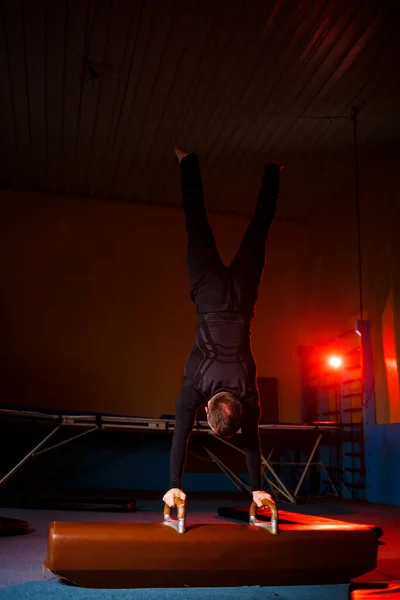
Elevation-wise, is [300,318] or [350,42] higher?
[350,42]

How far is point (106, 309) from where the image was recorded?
7.33m

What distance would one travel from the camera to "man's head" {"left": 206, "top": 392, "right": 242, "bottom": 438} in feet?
8.52

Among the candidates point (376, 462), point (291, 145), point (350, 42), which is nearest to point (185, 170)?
point (350, 42)

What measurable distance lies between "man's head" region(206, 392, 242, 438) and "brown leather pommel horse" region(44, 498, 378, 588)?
0.37 metres

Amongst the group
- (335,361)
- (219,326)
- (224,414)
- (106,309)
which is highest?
(106,309)

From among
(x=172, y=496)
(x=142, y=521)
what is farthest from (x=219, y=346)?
(x=142, y=521)

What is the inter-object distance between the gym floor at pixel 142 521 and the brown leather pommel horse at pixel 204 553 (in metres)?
0.14

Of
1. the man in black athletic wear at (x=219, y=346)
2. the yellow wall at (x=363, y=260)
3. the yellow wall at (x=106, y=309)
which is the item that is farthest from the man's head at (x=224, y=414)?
the yellow wall at (x=106, y=309)

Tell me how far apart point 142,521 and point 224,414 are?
1.94 meters

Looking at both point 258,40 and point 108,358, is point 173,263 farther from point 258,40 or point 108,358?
point 258,40

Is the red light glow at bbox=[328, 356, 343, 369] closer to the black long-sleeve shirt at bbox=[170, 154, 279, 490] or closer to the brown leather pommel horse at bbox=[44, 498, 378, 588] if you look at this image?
the black long-sleeve shirt at bbox=[170, 154, 279, 490]

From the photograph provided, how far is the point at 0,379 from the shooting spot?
268 inches

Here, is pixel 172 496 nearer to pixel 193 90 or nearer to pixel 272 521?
pixel 272 521

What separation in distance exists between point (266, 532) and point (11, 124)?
517 centimetres
